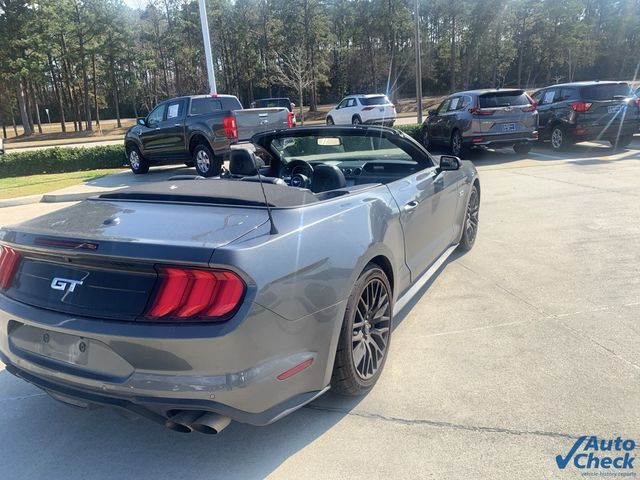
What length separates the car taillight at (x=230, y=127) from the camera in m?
11.8

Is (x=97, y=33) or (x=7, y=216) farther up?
(x=97, y=33)

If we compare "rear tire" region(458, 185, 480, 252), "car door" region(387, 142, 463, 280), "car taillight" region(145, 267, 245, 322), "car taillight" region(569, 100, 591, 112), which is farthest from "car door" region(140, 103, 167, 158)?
"car taillight" region(145, 267, 245, 322)

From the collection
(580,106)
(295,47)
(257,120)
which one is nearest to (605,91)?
(580,106)

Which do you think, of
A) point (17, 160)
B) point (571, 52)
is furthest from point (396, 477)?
point (571, 52)

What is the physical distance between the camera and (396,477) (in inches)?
92.6

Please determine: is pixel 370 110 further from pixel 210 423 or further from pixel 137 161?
pixel 210 423

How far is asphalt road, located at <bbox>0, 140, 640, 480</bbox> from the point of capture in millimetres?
2471

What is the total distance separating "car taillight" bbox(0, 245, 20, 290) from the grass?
9.85 metres

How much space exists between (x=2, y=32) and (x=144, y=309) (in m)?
46.1

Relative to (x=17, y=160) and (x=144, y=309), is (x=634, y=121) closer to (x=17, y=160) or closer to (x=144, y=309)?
(x=144, y=309)

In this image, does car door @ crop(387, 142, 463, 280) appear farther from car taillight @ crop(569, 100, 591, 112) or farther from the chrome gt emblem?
car taillight @ crop(569, 100, 591, 112)

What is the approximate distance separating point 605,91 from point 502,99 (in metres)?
2.69

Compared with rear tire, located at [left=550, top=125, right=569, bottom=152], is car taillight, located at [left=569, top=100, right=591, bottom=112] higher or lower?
higher

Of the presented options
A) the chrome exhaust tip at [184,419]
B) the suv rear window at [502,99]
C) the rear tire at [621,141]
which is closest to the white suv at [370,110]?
the rear tire at [621,141]
